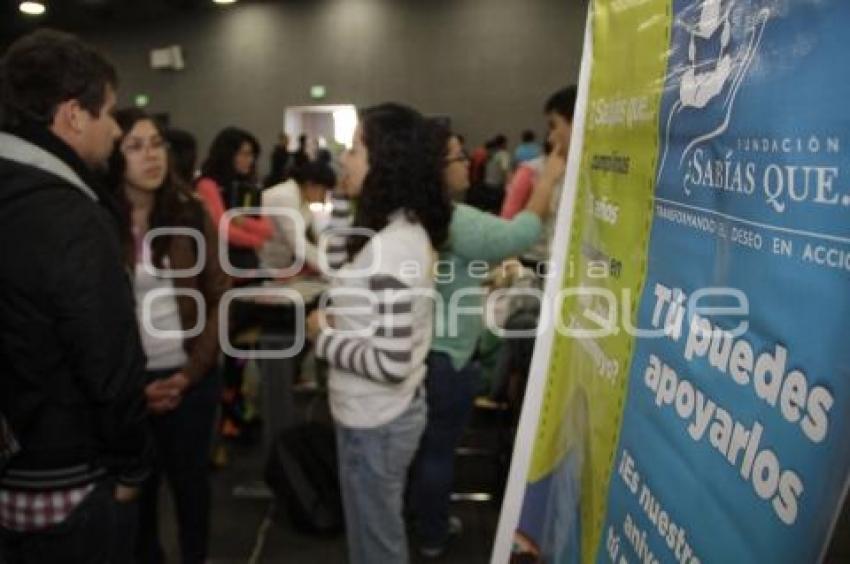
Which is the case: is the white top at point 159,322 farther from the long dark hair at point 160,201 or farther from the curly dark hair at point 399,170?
the curly dark hair at point 399,170

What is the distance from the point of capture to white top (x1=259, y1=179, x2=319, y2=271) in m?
3.31

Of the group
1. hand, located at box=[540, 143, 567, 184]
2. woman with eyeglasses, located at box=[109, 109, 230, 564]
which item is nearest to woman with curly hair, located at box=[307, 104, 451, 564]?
woman with eyeglasses, located at box=[109, 109, 230, 564]

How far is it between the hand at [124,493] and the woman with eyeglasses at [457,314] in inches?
39.5

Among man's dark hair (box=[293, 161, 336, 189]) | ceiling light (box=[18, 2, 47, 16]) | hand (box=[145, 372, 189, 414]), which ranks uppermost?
ceiling light (box=[18, 2, 47, 16])

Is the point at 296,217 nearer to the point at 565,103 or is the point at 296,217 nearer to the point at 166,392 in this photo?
the point at 565,103

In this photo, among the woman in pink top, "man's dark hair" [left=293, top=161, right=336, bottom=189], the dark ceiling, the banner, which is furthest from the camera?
the dark ceiling

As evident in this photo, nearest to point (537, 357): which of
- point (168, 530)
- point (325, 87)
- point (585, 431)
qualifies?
point (585, 431)

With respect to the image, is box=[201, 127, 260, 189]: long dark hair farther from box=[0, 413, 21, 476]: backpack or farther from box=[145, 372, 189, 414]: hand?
box=[0, 413, 21, 476]: backpack

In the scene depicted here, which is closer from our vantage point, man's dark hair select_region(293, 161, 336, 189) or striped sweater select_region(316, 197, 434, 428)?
striped sweater select_region(316, 197, 434, 428)

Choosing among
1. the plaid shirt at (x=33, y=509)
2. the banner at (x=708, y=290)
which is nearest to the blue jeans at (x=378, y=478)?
the plaid shirt at (x=33, y=509)

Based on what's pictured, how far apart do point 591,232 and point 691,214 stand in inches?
11.8

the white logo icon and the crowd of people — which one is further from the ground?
the white logo icon

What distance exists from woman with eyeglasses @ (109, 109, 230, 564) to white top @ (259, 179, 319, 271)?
1.26 m

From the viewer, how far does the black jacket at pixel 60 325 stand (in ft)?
3.73
